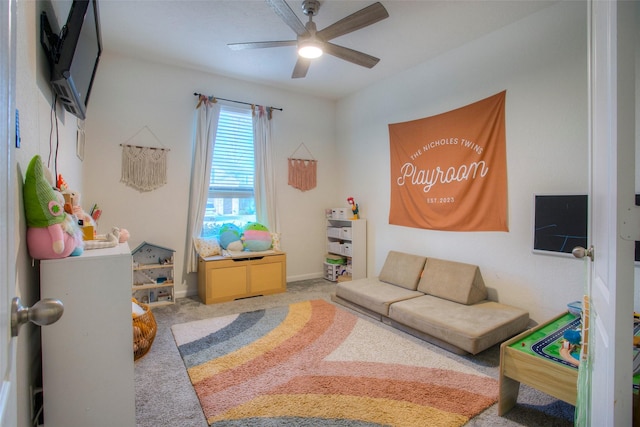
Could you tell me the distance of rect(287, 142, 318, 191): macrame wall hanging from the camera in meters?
4.61

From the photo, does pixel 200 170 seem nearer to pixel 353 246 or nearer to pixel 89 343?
pixel 353 246

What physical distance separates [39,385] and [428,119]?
3722 millimetres

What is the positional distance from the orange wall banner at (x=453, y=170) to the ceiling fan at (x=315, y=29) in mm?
1128

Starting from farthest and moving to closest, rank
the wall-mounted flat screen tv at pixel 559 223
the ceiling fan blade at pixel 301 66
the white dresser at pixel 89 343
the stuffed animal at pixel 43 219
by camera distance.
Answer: the ceiling fan blade at pixel 301 66 → the wall-mounted flat screen tv at pixel 559 223 → the white dresser at pixel 89 343 → the stuffed animal at pixel 43 219

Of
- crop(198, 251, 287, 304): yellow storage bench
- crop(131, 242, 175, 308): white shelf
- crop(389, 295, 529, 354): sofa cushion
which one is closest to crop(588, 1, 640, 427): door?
crop(389, 295, 529, 354): sofa cushion

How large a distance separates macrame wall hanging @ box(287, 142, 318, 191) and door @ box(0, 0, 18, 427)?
13.1ft

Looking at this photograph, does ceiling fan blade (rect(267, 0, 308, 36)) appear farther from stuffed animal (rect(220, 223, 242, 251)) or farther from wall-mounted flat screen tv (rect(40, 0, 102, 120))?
stuffed animal (rect(220, 223, 242, 251))

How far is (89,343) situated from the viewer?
1.35 metres

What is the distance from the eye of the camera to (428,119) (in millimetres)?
3502

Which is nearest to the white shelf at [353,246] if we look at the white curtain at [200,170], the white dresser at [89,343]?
the white curtain at [200,170]

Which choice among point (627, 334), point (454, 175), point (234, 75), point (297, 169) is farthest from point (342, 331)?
point (234, 75)

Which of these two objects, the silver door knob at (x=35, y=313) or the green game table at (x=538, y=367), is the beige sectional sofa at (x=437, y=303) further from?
the silver door knob at (x=35, y=313)

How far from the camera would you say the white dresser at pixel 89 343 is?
4.23 ft

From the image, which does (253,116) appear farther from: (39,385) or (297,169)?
(39,385)
